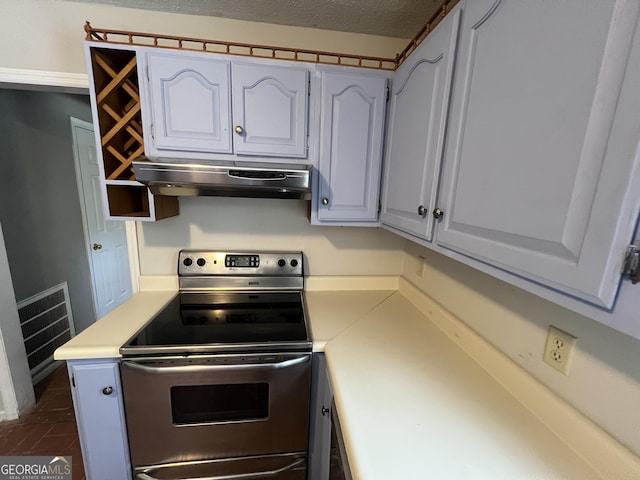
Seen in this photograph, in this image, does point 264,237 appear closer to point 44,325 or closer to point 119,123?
point 119,123

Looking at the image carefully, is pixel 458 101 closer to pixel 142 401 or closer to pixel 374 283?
pixel 374 283

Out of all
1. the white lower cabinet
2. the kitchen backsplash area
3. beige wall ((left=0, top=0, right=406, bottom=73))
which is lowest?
the white lower cabinet

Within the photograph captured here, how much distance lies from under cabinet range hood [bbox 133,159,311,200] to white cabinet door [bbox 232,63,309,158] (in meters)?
0.15

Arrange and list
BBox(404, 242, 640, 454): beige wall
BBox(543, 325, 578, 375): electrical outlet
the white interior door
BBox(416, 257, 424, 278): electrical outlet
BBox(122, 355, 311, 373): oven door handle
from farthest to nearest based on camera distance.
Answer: the white interior door
BBox(416, 257, 424, 278): electrical outlet
BBox(122, 355, 311, 373): oven door handle
BBox(543, 325, 578, 375): electrical outlet
BBox(404, 242, 640, 454): beige wall

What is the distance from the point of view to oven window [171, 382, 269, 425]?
1086 mm

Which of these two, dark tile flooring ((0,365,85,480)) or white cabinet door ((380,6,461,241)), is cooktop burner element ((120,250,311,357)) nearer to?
white cabinet door ((380,6,461,241))

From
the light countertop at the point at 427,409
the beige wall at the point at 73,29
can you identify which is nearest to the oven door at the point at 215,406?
the light countertop at the point at 427,409

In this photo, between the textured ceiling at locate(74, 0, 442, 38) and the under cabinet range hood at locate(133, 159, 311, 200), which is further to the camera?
the textured ceiling at locate(74, 0, 442, 38)

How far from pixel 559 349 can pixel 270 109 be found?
138cm

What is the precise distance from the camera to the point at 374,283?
176 cm

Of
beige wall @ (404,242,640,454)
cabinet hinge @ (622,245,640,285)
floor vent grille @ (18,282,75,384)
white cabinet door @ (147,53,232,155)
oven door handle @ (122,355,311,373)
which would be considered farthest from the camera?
floor vent grille @ (18,282,75,384)

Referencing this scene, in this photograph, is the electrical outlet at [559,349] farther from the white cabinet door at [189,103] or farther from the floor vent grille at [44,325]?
the floor vent grille at [44,325]

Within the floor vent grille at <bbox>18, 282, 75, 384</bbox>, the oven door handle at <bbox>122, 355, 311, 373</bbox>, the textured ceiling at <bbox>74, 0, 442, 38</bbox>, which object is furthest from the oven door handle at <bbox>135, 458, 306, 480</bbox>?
the textured ceiling at <bbox>74, 0, 442, 38</bbox>

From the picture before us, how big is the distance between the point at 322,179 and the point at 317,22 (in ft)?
2.78
